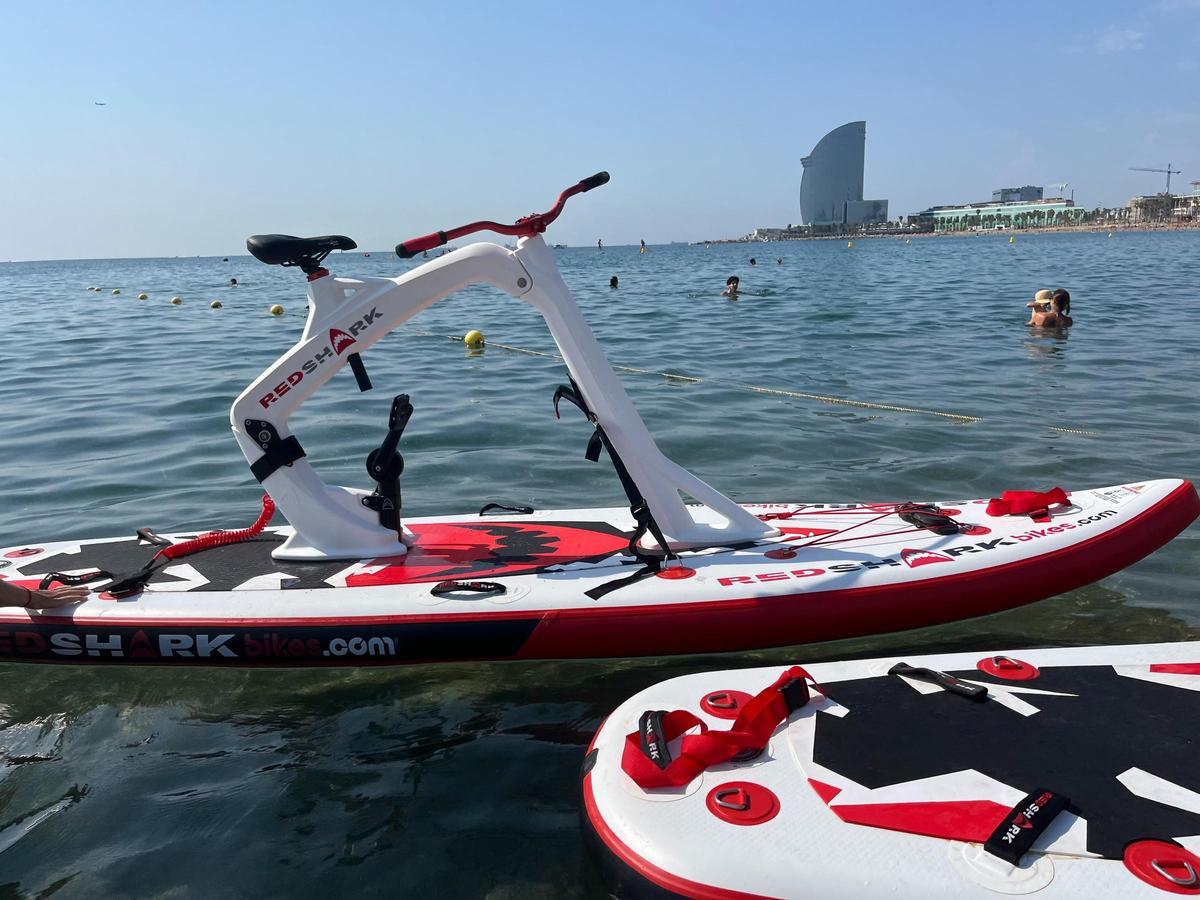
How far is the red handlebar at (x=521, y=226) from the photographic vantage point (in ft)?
15.3

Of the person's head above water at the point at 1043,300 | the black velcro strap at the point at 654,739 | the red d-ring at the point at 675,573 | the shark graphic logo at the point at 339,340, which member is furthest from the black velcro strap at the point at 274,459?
the person's head above water at the point at 1043,300

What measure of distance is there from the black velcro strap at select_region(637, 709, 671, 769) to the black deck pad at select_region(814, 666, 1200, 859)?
1.80ft

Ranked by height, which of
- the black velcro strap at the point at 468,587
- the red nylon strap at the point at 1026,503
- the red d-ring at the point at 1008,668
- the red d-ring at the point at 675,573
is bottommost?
the black velcro strap at the point at 468,587

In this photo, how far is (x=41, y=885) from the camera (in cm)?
331

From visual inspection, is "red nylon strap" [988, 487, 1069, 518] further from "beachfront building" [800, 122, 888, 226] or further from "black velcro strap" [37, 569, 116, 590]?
"beachfront building" [800, 122, 888, 226]

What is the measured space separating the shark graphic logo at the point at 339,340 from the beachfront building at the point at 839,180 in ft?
626

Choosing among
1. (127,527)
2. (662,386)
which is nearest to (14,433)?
(127,527)

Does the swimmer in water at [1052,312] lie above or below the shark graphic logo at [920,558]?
above

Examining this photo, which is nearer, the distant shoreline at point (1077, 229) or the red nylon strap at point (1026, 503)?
the red nylon strap at point (1026, 503)

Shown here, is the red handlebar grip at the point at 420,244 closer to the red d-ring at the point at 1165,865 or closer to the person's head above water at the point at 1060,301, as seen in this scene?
the red d-ring at the point at 1165,865

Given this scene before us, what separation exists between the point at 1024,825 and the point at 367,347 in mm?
3870

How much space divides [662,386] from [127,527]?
742 centimetres

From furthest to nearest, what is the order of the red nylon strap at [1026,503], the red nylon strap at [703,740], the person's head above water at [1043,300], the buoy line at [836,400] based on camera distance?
1. the person's head above water at [1043,300]
2. the buoy line at [836,400]
3. the red nylon strap at [1026,503]
4. the red nylon strap at [703,740]

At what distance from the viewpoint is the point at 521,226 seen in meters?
4.84
